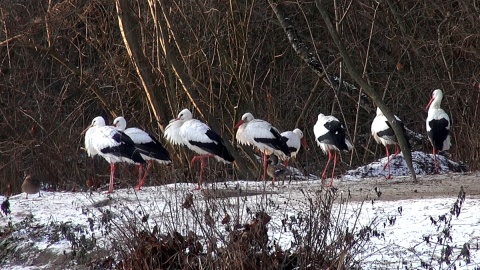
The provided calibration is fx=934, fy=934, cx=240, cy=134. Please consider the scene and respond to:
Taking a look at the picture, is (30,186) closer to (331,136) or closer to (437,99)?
(331,136)

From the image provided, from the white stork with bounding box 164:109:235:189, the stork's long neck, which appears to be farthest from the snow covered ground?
the stork's long neck

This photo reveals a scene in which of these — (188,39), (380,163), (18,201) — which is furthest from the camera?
(188,39)

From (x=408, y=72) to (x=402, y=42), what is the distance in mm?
1019

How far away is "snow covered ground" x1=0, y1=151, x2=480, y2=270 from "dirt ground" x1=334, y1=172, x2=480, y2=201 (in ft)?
1.58

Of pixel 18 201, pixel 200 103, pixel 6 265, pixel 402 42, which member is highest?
pixel 402 42

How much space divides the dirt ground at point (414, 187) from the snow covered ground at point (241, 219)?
18.9 inches

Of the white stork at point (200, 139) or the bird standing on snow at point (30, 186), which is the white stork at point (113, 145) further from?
the white stork at point (200, 139)

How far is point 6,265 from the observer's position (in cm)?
998

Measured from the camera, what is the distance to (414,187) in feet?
42.0

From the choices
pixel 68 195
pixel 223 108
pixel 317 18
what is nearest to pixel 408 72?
pixel 317 18

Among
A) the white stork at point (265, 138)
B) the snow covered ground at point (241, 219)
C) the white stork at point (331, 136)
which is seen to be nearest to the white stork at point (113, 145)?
the snow covered ground at point (241, 219)

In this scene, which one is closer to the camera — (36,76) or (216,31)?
(216,31)

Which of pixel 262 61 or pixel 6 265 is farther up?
pixel 262 61

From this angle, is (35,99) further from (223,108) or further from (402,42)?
(402,42)
